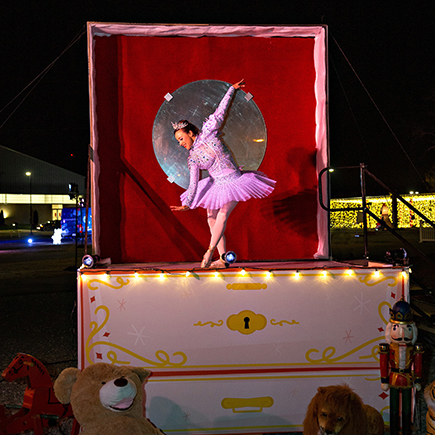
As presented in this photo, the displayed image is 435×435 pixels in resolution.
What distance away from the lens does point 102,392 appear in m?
2.49

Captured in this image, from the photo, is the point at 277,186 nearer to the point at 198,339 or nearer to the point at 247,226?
the point at 247,226

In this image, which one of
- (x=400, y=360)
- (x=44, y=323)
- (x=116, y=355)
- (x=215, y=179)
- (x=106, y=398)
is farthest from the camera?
(x=44, y=323)

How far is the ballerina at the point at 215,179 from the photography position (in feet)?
14.6

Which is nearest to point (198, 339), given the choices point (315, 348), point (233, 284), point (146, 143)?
point (233, 284)

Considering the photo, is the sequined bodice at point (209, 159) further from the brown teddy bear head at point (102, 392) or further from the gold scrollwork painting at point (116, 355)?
the brown teddy bear head at point (102, 392)

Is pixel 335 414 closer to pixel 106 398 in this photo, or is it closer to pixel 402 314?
pixel 402 314

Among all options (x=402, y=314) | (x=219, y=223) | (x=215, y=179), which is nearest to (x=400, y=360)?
(x=402, y=314)

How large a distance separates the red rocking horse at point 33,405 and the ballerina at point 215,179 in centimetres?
179

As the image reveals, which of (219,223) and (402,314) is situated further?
(219,223)

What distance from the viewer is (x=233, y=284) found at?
3629 mm

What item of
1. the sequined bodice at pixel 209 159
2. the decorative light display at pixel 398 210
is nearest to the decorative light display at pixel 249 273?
the sequined bodice at pixel 209 159

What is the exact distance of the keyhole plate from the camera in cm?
363

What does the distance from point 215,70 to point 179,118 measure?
746 mm

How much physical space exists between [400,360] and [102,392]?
2004 mm
